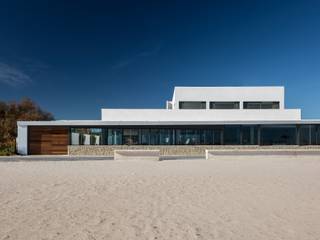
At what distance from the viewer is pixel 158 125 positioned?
74.6 feet

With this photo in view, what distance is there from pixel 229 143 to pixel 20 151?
1703 cm

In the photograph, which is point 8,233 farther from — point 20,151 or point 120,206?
point 20,151

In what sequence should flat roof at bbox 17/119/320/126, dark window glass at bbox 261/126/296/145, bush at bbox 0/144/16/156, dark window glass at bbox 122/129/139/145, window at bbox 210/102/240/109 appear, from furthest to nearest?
window at bbox 210/102/240/109, dark window glass at bbox 261/126/296/145, dark window glass at bbox 122/129/139/145, flat roof at bbox 17/119/320/126, bush at bbox 0/144/16/156

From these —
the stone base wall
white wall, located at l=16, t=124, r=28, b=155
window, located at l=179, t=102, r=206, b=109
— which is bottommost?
the stone base wall

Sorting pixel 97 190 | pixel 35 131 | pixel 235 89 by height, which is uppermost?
pixel 235 89

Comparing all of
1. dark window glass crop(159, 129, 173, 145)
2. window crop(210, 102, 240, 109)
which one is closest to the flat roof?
dark window glass crop(159, 129, 173, 145)

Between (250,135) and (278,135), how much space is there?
2.50 m

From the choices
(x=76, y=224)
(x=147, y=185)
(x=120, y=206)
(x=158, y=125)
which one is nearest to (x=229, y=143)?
(x=158, y=125)

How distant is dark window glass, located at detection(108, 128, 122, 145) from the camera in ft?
75.5

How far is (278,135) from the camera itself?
2386 centimetres

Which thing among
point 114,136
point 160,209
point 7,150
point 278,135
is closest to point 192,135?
point 114,136

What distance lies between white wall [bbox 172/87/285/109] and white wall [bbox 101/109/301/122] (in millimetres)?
2185

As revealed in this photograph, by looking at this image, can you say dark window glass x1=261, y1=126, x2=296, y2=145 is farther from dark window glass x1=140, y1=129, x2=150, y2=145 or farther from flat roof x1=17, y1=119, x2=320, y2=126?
dark window glass x1=140, y1=129, x2=150, y2=145

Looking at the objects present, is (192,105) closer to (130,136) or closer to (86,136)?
(130,136)
